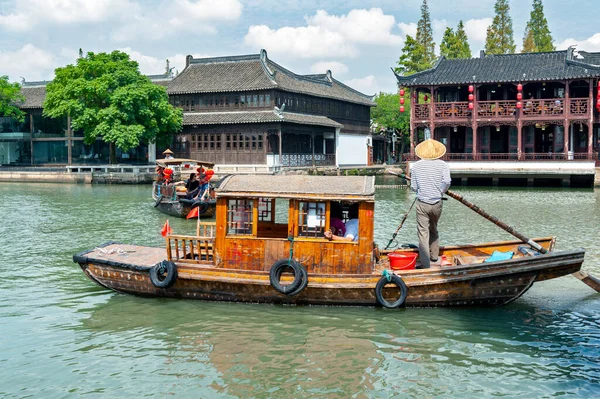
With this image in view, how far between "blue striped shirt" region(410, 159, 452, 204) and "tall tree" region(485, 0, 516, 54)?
2353 inches

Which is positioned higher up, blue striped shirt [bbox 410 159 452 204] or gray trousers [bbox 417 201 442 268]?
blue striped shirt [bbox 410 159 452 204]

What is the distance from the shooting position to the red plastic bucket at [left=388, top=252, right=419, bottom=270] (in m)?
9.98

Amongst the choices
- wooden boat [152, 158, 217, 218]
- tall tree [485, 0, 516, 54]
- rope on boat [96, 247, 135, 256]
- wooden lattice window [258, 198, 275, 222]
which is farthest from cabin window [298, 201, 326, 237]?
tall tree [485, 0, 516, 54]

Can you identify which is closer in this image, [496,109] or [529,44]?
[496,109]

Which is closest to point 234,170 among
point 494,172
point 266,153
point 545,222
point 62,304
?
point 266,153

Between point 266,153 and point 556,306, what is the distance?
32510mm

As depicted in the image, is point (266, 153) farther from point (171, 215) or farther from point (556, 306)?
point (556, 306)

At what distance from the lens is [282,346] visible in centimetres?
845

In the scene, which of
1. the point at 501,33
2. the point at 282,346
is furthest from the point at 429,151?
the point at 501,33

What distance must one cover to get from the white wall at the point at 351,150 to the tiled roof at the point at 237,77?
14.9ft

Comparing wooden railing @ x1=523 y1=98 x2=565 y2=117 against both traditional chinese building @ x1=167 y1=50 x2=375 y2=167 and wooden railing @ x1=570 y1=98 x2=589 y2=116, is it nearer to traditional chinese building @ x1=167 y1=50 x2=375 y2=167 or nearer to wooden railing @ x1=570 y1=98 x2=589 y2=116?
wooden railing @ x1=570 y1=98 x2=589 y2=116

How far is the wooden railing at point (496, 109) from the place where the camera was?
3662 centimetres

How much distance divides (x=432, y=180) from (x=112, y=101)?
33.2m

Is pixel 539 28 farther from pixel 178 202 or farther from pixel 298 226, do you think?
pixel 298 226
